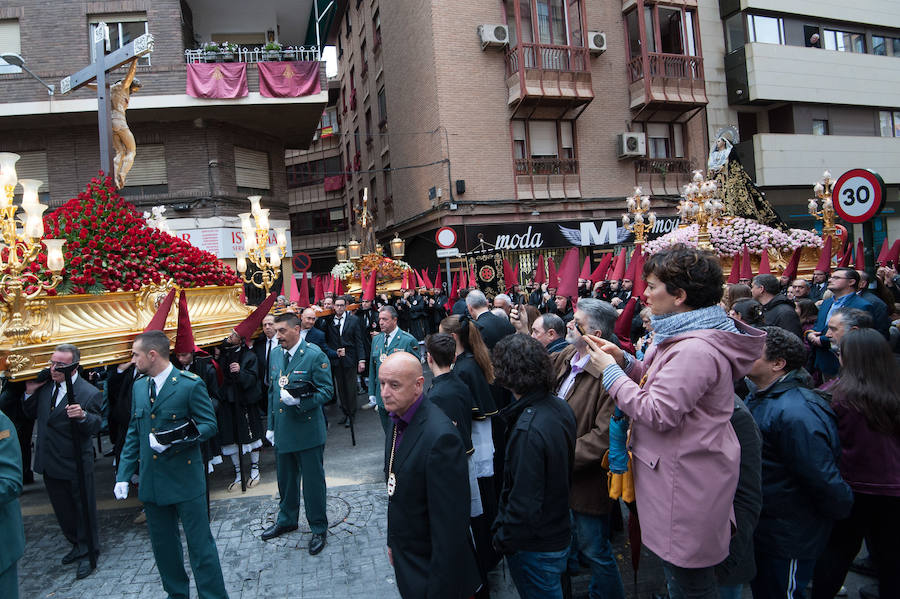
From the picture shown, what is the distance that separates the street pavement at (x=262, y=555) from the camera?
436 centimetres

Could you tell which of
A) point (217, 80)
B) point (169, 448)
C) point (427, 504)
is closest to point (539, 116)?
point (217, 80)

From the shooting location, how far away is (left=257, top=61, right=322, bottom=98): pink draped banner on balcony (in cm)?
1775

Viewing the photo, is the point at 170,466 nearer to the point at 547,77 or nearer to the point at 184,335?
the point at 184,335

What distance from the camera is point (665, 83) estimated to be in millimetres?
21688

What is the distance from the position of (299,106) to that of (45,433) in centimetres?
1531

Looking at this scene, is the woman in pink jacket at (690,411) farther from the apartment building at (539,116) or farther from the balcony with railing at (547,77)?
the balcony with railing at (547,77)

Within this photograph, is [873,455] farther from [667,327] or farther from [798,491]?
[667,327]

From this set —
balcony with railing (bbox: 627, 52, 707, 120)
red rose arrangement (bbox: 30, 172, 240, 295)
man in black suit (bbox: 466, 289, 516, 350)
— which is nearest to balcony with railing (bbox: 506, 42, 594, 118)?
balcony with railing (bbox: 627, 52, 707, 120)

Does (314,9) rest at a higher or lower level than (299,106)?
higher

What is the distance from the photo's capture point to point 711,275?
8.38 ft

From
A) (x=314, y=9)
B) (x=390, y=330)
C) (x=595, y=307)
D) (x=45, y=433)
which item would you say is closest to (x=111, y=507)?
(x=45, y=433)

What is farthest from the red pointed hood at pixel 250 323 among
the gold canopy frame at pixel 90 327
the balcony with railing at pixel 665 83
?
the balcony with railing at pixel 665 83

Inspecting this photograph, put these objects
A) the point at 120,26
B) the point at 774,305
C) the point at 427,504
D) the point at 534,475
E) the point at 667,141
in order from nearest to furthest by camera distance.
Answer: the point at 427,504 → the point at 534,475 → the point at 774,305 → the point at 120,26 → the point at 667,141

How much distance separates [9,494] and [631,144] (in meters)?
21.9
